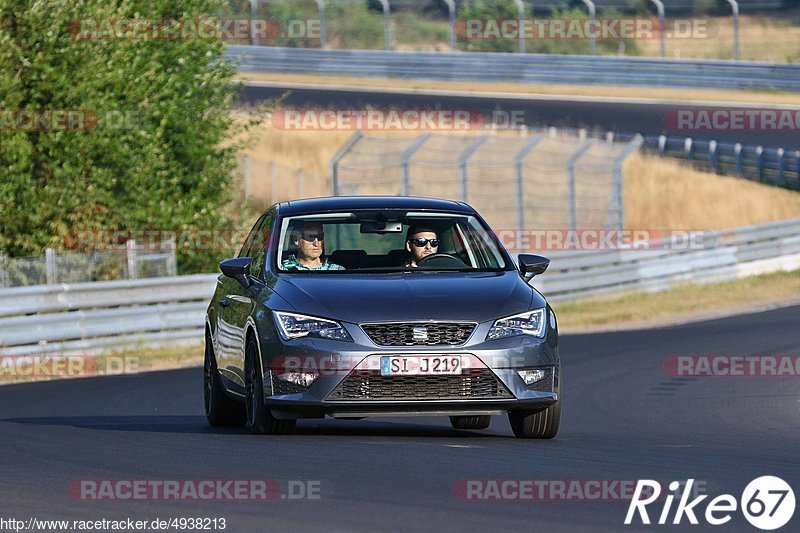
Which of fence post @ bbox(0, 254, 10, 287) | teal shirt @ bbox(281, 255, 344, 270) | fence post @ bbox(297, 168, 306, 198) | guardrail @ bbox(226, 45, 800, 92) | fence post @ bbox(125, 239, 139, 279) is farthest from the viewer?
guardrail @ bbox(226, 45, 800, 92)

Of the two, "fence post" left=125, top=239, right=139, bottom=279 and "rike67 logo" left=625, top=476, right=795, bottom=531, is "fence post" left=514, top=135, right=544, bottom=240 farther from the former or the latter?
Result: "rike67 logo" left=625, top=476, right=795, bottom=531

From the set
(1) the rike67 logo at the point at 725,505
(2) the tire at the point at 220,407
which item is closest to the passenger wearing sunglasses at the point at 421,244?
(2) the tire at the point at 220,407

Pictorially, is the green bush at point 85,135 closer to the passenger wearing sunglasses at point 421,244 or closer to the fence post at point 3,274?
the fence post at point 3,274

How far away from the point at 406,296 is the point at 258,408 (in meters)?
1.29

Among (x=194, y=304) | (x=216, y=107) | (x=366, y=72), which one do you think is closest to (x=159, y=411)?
(x=194, y=304)

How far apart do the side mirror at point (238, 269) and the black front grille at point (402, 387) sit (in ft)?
5.15

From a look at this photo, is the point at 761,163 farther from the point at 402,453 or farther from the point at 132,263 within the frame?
the point at 402,453

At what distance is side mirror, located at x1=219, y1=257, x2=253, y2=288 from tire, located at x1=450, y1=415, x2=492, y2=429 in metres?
2.14

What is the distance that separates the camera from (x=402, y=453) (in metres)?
9.52

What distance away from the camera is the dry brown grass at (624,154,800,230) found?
1485 inches

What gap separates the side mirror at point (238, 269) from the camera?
11141 mm

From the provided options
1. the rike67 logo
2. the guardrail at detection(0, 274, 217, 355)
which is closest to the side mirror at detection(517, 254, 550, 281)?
the rike67 logo

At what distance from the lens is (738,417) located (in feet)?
42.7

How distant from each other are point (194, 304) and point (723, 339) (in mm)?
7000
